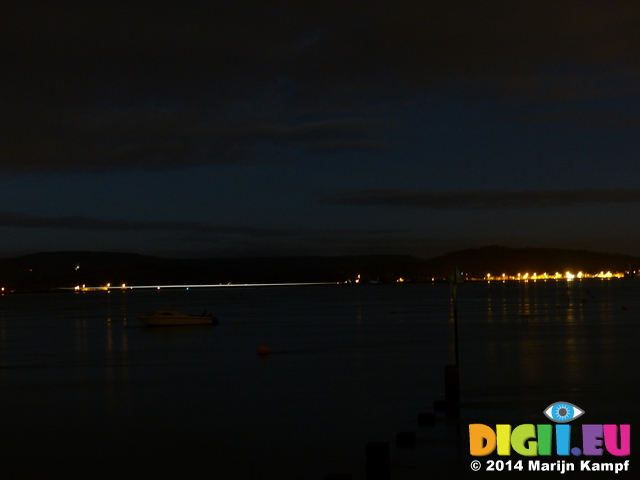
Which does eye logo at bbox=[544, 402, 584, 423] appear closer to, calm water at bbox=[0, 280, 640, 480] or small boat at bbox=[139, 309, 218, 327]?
calm water at bbox=[0, 280, 640, 480]

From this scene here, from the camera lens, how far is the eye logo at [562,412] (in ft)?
73.5

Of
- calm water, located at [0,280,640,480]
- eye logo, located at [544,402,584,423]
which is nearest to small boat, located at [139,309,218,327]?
calm water, located at [0,280,640,480]

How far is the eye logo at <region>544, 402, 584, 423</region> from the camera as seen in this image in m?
22.4

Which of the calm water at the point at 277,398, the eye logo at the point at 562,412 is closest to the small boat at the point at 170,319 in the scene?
the calm water at the point at 277,398

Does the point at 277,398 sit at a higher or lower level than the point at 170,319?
higher

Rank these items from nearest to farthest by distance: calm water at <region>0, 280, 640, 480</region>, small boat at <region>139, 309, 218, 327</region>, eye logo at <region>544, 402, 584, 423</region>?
1. calm water at <region>0, 280, 640, 480</region>
2. eye logo at <region>544, 402, 584, 423</region>
3. small boat at <region>139, 309, 218, 327</region>

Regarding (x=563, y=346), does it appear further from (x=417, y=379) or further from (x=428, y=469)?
(x=428, y=469)

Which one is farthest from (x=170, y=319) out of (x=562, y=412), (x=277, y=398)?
(x=562, y=412)

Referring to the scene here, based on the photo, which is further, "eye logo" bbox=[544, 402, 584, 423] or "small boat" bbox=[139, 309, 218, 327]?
"small boat" bbox=[139, 309, 218, 327]

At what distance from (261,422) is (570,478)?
1013 centimetres

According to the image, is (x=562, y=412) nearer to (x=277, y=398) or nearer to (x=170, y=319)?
(x=277, y=398)

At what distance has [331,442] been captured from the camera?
67.4 ft

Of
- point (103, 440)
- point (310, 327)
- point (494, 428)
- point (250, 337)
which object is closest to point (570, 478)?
point (494, 428)

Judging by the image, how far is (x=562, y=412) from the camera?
2369 centimetres
